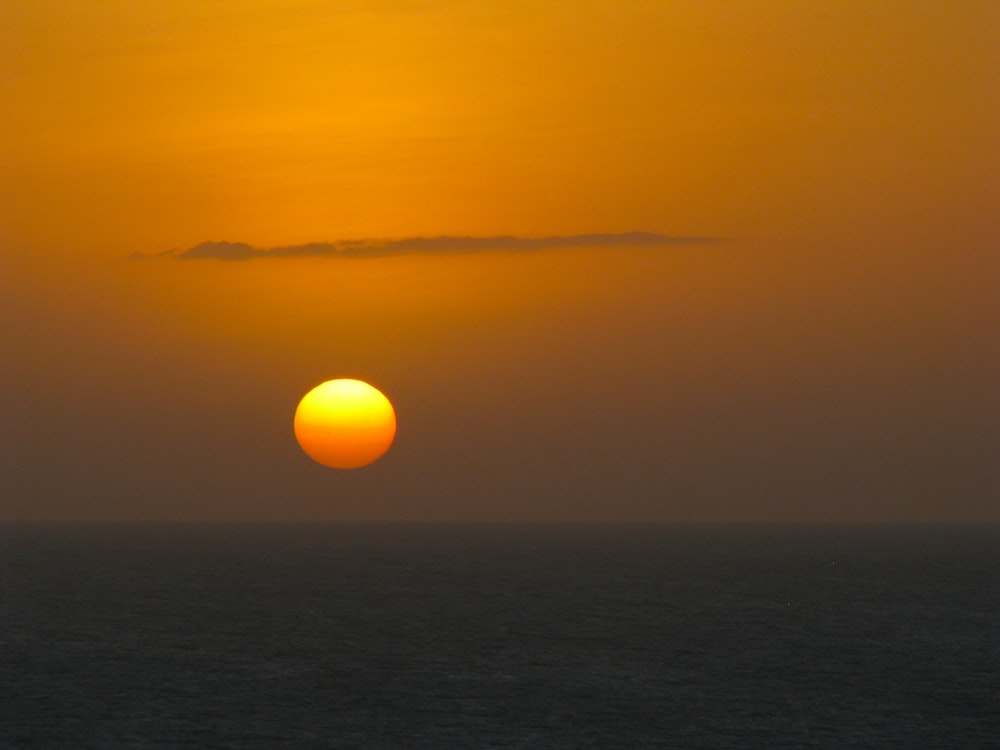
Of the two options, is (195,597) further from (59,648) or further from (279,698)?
(279,698)

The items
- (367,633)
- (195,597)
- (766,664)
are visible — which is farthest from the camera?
(195,597)

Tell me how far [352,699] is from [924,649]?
52.5 metres

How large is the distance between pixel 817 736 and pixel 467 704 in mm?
20965

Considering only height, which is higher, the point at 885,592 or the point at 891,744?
the point at 885,592

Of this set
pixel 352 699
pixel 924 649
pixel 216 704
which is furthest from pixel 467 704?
pixel 924 649

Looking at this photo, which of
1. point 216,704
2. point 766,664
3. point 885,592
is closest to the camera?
point 216,704

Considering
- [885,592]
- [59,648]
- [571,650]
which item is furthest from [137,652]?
[885,592]

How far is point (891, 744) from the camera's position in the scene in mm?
70438

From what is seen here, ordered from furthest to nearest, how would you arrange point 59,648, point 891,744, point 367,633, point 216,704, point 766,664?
point 367,633, point 59,648, point 766,664, point 216,704, point 891,744

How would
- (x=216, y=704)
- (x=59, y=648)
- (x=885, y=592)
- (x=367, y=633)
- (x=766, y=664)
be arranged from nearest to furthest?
(x=216, y=704), (x=766, y=664), (x=59, y=648), (x=367, y=633), (x=885, y=592)

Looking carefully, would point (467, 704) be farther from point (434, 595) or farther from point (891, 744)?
point (434, 595)

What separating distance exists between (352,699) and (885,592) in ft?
360

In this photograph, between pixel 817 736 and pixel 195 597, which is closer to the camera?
pixel 817 736

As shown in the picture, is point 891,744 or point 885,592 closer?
point 891,744
